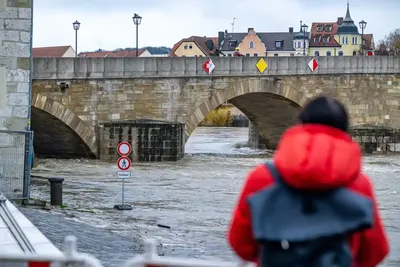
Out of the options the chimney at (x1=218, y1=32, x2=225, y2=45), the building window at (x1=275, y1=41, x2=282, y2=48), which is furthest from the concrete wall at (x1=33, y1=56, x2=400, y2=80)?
the building window at (x1=275, y1=41, x2=282, y2=48)

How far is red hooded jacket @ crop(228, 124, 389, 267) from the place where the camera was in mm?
3570

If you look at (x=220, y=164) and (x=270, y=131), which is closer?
(x=220, y=164)

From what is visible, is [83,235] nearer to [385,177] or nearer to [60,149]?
[385,177]

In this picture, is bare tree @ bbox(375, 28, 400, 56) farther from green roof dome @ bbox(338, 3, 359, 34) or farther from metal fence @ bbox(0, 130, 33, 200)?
metal fence @ bbox(0, 130, 33, 200)

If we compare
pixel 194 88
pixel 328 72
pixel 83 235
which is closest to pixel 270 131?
pixel 328 72

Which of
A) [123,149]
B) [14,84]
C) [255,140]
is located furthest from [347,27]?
[14,84]

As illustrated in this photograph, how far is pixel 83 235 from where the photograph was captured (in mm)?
11758

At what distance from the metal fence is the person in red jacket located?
430 inches

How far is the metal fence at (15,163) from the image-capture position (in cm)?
1445

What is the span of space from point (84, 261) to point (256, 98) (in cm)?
3049

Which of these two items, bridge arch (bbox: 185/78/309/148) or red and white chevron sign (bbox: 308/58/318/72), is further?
red and white chevron sign (bbox: 308/58/318/72)

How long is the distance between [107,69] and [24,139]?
51.2ft

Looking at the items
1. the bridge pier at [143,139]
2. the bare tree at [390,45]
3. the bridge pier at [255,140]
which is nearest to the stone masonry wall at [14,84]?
the bridge pier at [143,139]

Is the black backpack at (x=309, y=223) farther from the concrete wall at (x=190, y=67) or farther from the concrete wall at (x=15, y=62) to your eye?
the concrete wall at (x=190, y=67)
